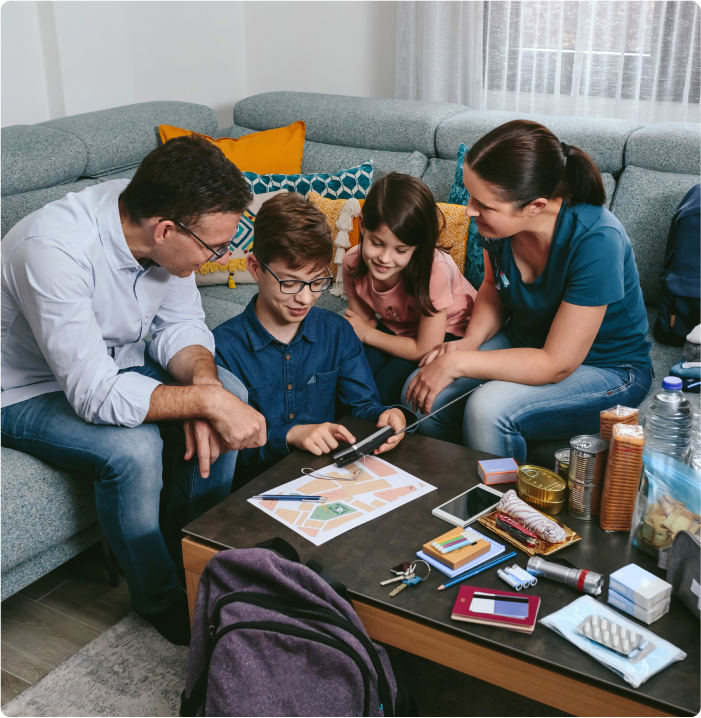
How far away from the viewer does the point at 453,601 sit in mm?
1002

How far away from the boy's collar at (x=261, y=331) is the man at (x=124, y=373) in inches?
5.9

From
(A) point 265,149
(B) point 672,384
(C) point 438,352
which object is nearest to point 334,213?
(A) point 265,149

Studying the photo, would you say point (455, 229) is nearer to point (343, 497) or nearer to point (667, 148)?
point (667, 148)

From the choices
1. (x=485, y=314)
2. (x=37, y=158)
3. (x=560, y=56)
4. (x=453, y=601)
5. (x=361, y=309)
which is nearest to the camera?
(x=453, y=601)

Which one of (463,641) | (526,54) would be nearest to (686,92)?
(526,54)

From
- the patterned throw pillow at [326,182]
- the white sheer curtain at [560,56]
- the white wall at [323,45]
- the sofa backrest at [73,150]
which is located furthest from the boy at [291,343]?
the white wall at [323,45]

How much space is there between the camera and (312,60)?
3527 mm

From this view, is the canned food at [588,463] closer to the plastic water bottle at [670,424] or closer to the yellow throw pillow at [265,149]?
the plastic water bottle at [670,424]

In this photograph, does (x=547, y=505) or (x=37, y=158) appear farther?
(x=37, y=158)

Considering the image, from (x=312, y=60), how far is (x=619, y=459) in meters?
2.97

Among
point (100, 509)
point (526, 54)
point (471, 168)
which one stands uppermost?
point (526, 54)

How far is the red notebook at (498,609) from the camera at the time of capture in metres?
0.94

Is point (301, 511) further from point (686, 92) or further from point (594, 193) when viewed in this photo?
point (686, 92)

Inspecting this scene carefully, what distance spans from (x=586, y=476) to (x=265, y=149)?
1.93 m
